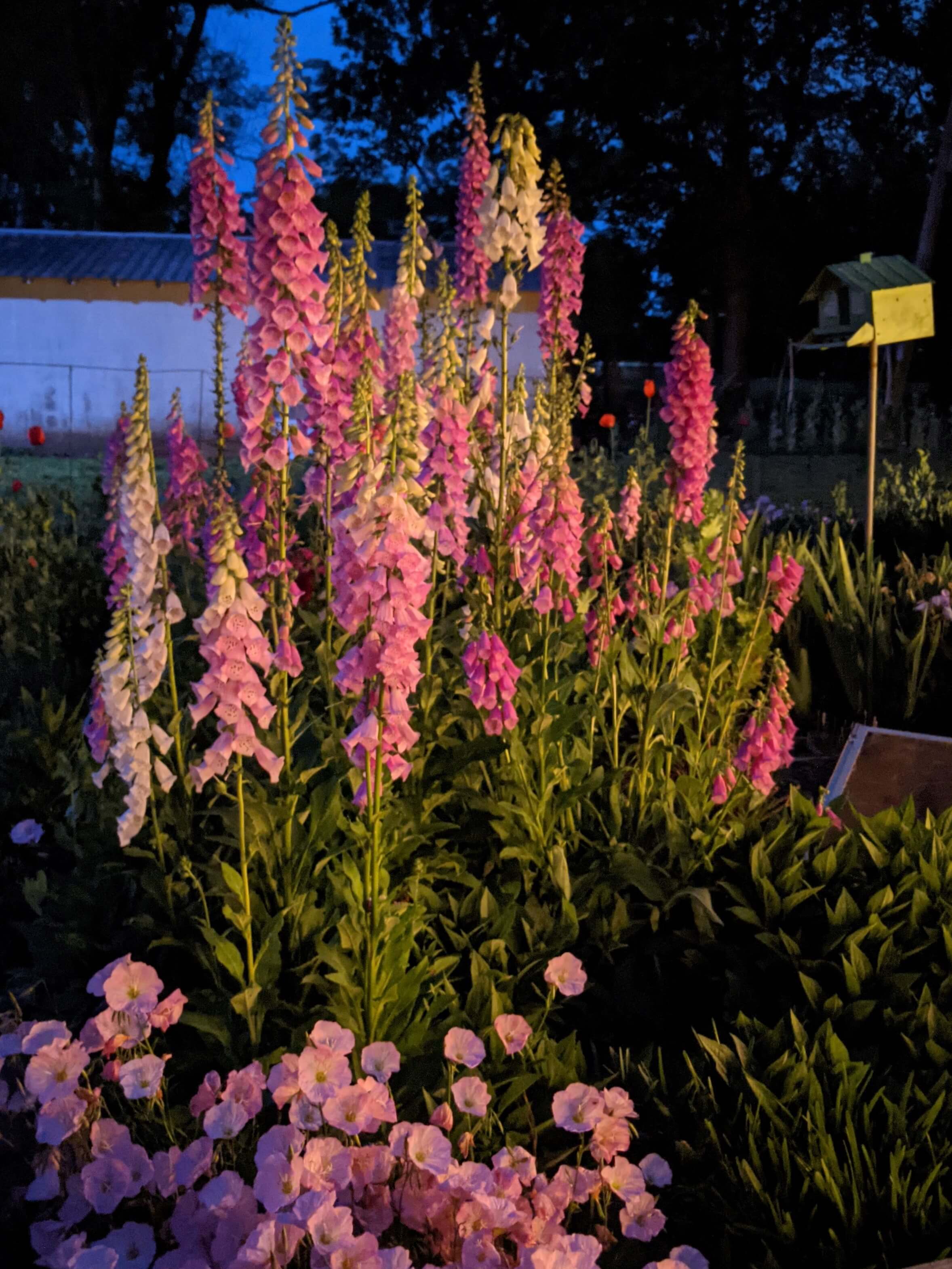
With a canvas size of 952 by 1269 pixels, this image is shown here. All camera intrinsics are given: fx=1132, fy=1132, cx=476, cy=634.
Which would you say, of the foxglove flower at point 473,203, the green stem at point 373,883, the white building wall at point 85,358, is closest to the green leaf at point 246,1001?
the green stem at point 373,883

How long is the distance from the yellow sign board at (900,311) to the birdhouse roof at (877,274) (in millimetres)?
35

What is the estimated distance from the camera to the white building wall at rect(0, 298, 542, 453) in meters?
19.6

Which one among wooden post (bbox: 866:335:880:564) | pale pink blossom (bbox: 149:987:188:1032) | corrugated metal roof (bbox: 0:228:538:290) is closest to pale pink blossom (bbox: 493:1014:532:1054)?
pale pink blossom (bbox: 149:987:188:1032)

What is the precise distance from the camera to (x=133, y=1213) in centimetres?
235

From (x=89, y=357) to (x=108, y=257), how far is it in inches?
75.3

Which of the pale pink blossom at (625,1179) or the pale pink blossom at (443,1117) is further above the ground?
the pale pink blossom at (443,1117)

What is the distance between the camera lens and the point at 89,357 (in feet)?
65.7

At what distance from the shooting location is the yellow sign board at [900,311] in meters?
6.18

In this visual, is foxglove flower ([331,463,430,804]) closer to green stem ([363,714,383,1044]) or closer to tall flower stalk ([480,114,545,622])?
green stem ([363,714,383,1044])

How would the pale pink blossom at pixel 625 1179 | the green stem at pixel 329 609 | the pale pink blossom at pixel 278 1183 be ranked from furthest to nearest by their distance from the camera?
the green stem at pixel 329 609, the pale pink blossom at pixel 625 1179, the pale pink blossom at pixel 278 1183

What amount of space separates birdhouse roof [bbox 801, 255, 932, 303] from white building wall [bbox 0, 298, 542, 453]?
519 inches

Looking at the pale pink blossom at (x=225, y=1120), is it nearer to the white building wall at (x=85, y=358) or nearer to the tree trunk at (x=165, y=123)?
the white building wall at (x=85, y=358)

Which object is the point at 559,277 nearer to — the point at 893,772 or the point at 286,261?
the point at 286,261

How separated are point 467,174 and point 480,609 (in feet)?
6.31
